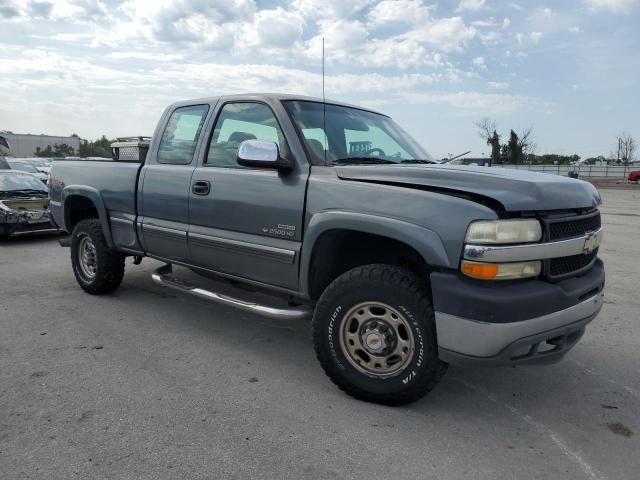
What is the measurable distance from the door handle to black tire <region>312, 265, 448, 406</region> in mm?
1406

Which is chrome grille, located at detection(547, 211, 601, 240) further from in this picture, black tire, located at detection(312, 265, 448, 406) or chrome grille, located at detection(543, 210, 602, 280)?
black tire, located at detection(312, 265, 448, 406)

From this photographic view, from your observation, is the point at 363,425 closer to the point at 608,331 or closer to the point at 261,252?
the point at 261,252

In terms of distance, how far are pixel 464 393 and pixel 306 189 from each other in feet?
5.54

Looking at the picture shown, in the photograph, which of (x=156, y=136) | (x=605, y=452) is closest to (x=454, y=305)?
(x=605, y=452)

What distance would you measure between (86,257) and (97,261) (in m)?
0.39

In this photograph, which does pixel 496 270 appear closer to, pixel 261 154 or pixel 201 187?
pixel 261 154

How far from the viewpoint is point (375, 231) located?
2.98 m

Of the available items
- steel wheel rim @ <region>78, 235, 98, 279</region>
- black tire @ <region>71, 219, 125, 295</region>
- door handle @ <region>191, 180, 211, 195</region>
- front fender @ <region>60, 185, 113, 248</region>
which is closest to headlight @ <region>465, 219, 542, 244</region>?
door handle @ <region>191, 180, 211, 195</region>

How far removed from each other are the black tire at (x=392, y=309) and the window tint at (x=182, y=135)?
1972mm

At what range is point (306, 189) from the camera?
337 cm

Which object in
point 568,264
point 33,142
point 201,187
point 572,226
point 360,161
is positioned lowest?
point 568,264

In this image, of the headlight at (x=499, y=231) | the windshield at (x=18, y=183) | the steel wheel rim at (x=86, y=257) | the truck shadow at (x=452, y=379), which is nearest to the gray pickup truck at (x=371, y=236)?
the headlight at (x=499, y=231)

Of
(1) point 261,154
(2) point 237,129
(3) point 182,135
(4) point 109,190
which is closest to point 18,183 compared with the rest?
(4) point 109,190

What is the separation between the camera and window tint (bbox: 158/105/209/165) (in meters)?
4.32
